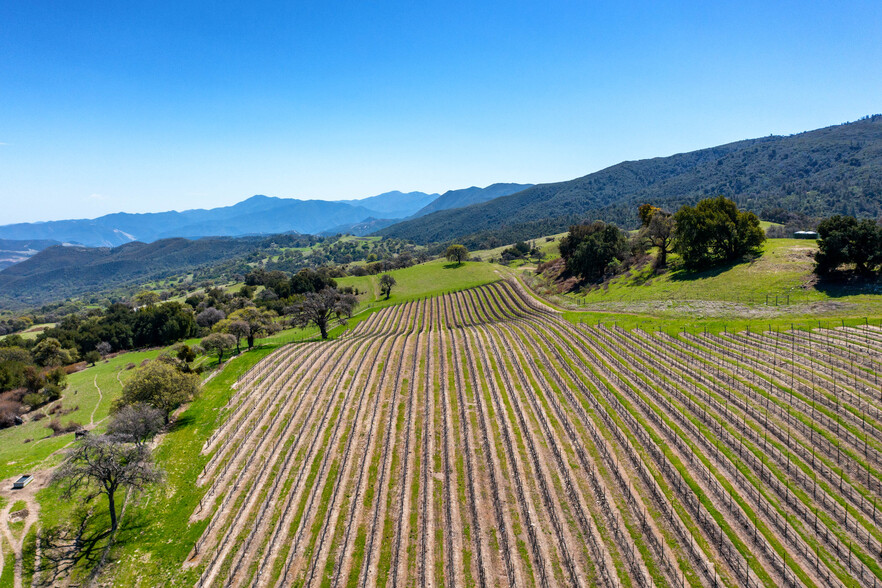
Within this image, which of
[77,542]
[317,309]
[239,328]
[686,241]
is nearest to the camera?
[77,542]

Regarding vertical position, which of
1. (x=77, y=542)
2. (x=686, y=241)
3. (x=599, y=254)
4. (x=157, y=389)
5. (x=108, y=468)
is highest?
(x=686, y=241)

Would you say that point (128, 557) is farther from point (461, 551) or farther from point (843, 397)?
point (843, 397)

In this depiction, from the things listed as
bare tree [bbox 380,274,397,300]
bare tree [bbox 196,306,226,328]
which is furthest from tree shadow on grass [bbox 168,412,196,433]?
bare tree [bbox 380,274,397,300]

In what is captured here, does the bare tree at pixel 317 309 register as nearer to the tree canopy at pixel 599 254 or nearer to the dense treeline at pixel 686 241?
the tree canopy at pixel 599 254

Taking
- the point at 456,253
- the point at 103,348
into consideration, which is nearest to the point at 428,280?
the point at 456,253

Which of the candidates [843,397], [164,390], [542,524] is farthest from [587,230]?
[164,390]

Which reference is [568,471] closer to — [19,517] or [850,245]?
[19,517]

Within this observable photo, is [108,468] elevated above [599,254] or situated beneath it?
situated beneath

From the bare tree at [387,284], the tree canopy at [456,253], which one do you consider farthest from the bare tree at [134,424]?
the tree canopy at [456,253]
